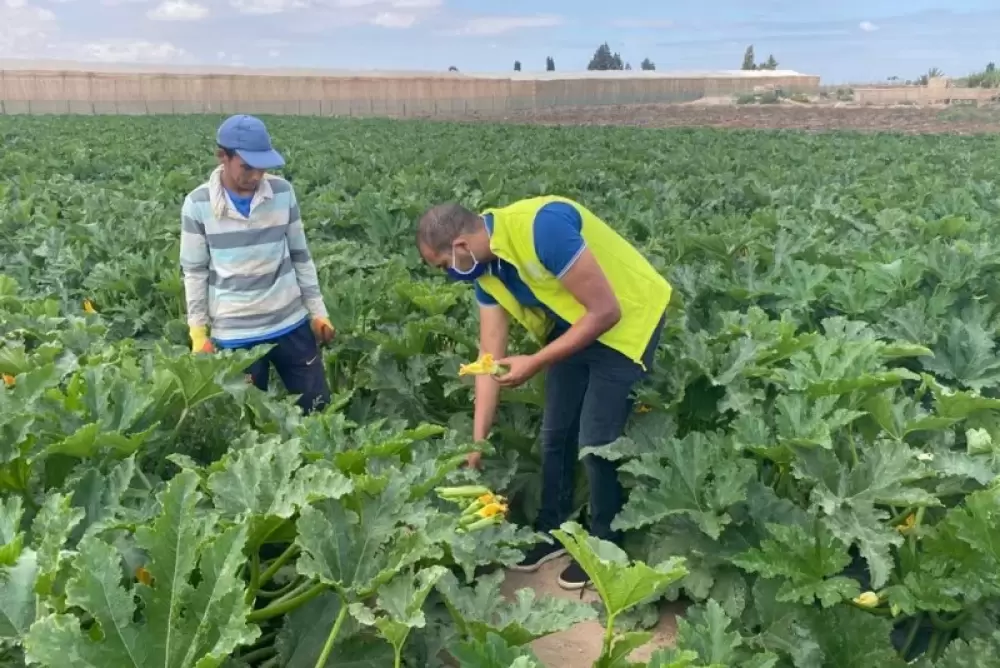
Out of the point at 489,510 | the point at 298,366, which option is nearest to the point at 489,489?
the point at 489,510

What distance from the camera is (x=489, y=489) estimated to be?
12.0 ft

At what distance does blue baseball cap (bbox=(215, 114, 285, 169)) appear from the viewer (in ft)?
12.3

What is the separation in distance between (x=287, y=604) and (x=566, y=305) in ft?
5.50

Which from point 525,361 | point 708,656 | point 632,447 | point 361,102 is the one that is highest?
point 361,102

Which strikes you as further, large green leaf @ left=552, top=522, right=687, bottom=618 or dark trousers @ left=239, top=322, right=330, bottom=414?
dark trousers @ left=239, top=322, right=330, bottom=414

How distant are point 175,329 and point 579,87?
269 ft

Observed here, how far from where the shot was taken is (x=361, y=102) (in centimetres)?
7194

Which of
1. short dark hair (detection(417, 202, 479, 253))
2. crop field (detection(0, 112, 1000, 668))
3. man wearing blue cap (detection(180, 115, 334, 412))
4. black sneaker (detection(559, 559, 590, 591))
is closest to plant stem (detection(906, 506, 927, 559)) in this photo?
crop field (detection(0, 112, 1000, 668))

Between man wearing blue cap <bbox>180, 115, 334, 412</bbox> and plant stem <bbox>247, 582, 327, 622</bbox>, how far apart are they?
1.81 metres

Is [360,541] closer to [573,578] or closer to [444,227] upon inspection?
[444,227]

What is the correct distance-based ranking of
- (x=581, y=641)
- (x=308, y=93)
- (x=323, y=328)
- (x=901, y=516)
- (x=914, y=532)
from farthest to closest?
(x=308, y=93), (x=323, y=328), (x=581, y=641), (x=901, y=516), (x=914, y=532)

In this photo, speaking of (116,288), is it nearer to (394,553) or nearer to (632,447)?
(632,447)

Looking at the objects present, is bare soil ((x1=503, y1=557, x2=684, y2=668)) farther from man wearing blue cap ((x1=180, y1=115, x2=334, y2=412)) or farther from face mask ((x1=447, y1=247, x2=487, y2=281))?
man wearing blue cap ((x1=180, y1=115, x2=334, y2=412))

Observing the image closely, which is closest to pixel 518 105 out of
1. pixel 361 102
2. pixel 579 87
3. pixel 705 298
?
pixel 579 87
